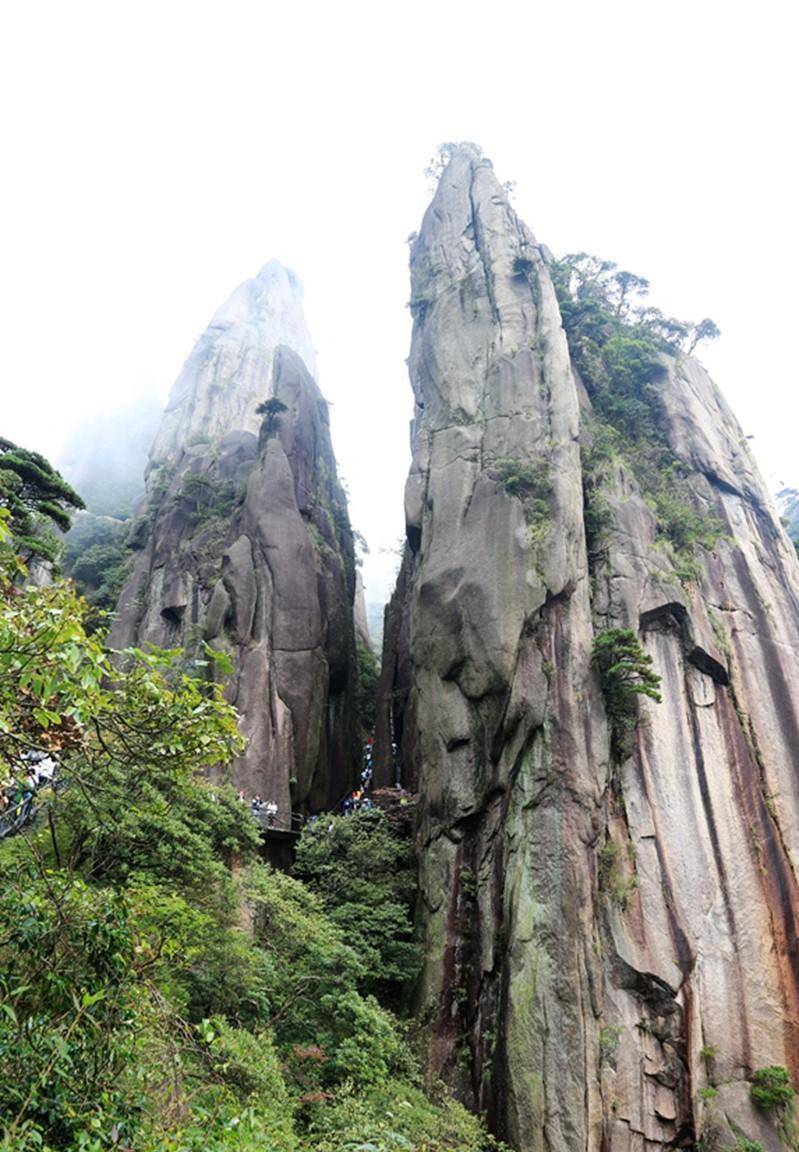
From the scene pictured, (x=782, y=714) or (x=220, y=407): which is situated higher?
(x=220, y=407)

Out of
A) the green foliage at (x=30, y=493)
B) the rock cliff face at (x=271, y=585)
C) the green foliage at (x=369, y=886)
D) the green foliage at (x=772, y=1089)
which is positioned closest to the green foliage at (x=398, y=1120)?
the green foliage at (x=369, y=886)

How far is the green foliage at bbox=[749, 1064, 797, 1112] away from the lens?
45.1 ft

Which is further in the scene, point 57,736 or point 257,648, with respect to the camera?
point 257,648

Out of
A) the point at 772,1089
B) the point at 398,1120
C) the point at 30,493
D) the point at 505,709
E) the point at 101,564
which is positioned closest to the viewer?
the point at 398,1120

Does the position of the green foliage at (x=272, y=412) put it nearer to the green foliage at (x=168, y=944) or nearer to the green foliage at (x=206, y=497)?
the green foliage at (x=206, y=497)

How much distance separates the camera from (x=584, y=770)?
1594 centimetres

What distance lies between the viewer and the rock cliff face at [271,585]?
79.3 ft

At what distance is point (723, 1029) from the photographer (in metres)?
14.4

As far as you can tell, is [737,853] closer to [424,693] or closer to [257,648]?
[424,693]

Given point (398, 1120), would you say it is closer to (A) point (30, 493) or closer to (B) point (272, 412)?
(A) point (30, 493)

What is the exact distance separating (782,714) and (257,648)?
1607 cm

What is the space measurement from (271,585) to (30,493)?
8.82 m

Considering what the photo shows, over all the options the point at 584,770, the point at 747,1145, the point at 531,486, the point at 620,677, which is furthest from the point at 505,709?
the point at 747,1145

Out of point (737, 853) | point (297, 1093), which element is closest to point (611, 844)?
point (737, 853)
